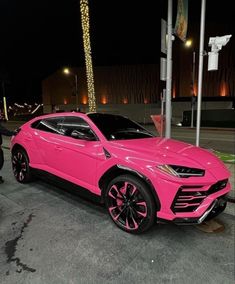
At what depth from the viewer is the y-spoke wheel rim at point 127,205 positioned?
2.86 meters

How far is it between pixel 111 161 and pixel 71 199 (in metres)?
1.38

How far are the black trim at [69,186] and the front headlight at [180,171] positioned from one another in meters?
1.15

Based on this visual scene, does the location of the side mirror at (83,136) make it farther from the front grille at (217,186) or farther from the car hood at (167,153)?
the front grille at (217,186)

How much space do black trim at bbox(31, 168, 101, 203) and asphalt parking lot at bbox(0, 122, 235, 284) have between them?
0.26 metres

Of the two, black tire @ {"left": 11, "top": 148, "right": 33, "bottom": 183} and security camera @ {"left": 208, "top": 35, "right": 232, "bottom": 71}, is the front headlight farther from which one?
security camera @ {"left": 208, "top": 35, "right": 232, "bottom": 71}

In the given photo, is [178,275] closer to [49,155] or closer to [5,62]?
[49,155]

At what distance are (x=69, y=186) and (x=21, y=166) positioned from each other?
163cm

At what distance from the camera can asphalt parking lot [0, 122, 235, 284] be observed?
227 centimetres

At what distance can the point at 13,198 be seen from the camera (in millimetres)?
4090

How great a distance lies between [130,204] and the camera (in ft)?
9.71

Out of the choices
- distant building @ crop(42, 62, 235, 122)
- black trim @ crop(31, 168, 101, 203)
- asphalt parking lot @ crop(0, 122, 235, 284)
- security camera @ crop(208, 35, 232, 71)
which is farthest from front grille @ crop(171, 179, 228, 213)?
distant building @ crop(42, 62, 235, 122)

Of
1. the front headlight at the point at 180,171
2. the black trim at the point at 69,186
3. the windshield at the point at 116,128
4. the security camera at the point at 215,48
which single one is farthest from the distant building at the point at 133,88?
the front headlight at the point at 180,171

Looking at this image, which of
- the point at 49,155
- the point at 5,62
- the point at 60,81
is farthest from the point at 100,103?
the point at 49,155

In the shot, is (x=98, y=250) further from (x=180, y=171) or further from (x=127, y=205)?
(x=180, y=171)
